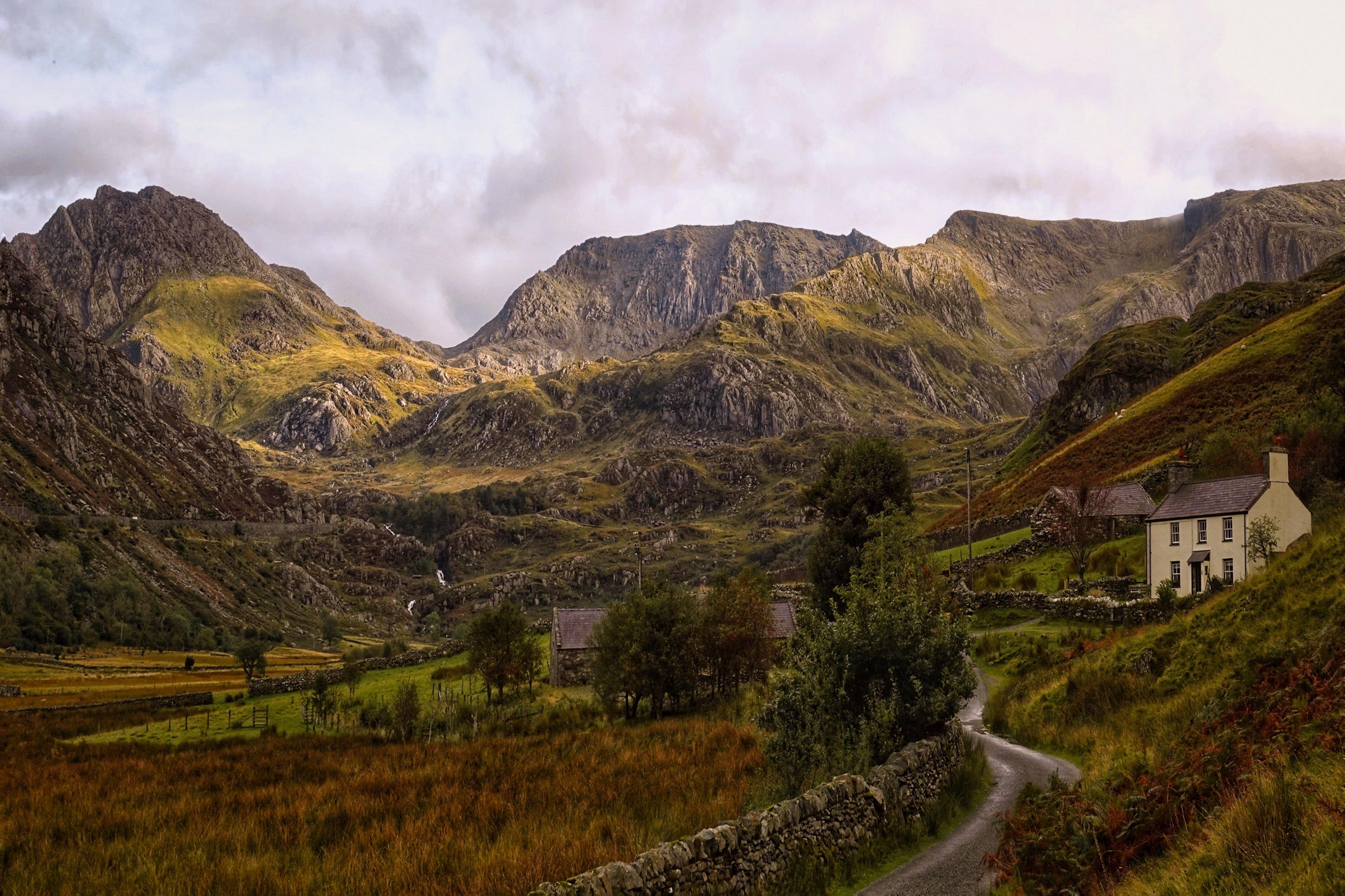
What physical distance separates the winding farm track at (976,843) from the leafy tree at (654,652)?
17599 mm

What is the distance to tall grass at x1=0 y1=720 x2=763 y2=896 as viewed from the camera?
13562 millimetres

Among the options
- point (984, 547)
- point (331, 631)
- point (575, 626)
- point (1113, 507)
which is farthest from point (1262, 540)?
point (331, 631)

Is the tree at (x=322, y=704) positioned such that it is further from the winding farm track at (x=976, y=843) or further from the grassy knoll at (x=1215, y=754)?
the grassy knoll at (x=1215, y=754)

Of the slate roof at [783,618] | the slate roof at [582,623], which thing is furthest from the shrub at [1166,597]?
the slate roof at [582,623]

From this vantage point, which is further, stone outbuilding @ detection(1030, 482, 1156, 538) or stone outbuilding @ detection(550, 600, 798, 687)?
stone outbuilding @ detection(550, 600, 798, 687)

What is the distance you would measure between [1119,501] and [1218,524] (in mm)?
19698

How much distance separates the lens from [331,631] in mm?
131375

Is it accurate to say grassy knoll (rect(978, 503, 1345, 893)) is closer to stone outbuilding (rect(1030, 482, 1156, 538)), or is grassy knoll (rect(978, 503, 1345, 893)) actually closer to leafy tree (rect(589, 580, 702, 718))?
leafy tree (rect(589, 580, 702, 718))

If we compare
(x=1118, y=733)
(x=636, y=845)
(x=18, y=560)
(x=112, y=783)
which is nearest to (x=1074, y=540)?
(x=1118, y=733)

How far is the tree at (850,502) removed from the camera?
1890 inches

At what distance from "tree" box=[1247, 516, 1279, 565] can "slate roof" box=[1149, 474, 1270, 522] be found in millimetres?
2157

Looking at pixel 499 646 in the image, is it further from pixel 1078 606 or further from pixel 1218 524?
pixel 1218 524

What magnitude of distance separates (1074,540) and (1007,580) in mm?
4711

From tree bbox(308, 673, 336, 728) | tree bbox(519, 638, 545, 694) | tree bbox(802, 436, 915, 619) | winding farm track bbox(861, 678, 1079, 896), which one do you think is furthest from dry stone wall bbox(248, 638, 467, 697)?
winding farm track bbox(861, 678, 1079, 896)
